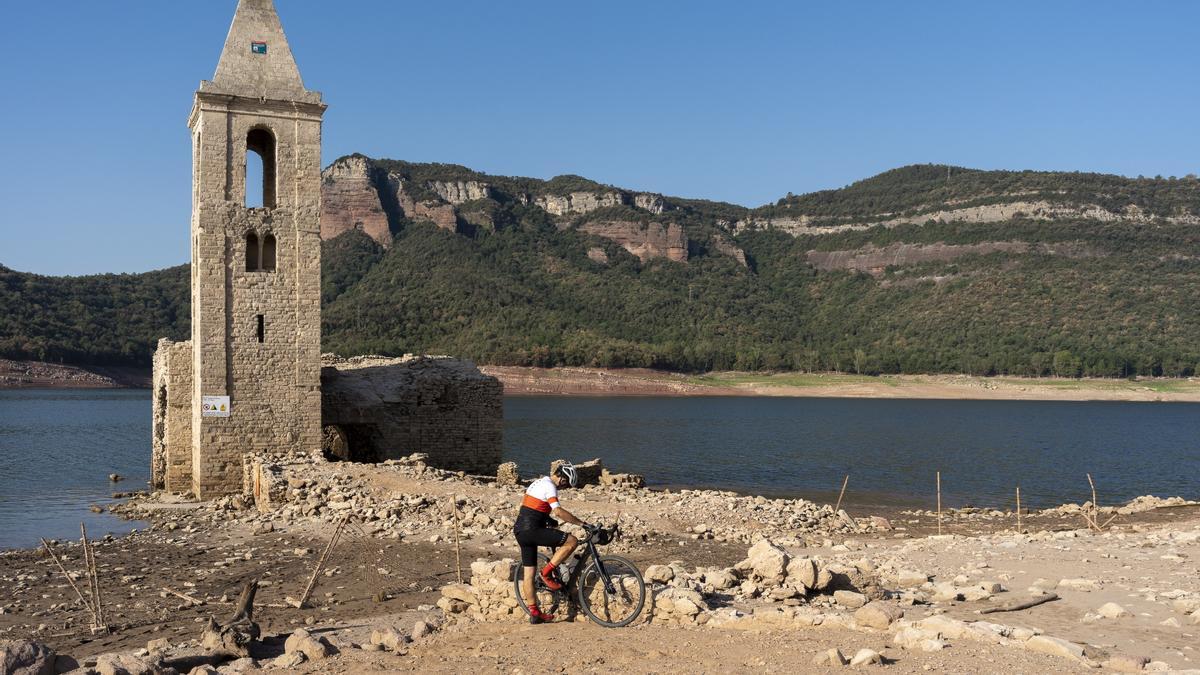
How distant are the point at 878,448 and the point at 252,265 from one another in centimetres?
3598

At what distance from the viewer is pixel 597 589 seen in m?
9.63

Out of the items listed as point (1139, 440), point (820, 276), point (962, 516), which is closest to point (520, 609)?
point (962, 516)

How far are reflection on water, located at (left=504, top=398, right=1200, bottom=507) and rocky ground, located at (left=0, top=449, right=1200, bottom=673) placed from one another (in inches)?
551

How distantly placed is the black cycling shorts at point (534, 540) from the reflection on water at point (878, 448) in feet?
74.0

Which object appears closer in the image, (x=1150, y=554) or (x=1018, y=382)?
(x=1150, y=554)

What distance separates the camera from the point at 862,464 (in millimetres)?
42250

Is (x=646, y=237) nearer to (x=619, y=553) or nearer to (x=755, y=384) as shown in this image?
(x=755, y=384)

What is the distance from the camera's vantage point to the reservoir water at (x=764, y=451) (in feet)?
102

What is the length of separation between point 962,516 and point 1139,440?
4049cm

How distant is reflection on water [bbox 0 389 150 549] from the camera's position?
21.7m

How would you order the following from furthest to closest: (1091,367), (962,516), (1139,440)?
(1091,367), (1139,440), (962,516)

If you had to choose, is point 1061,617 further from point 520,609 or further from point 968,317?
point 968,317

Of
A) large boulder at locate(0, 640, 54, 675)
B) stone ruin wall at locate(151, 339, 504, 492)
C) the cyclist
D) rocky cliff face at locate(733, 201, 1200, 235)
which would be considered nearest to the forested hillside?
rocky cliff face at locate(733, 201, 1200, 235)

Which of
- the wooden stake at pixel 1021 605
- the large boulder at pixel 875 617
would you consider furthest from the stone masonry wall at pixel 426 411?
the large boulder at pixel 875 617
